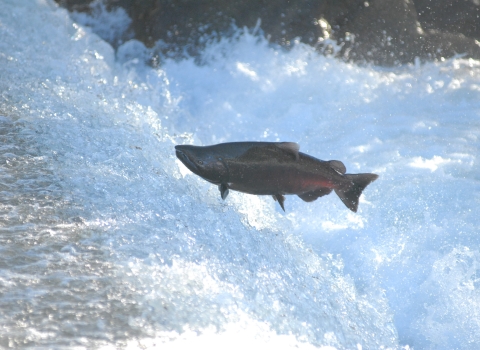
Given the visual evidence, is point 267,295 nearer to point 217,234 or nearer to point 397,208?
point 217,234

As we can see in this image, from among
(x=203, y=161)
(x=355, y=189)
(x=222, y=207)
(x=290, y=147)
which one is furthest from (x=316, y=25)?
(x=203, y=161)

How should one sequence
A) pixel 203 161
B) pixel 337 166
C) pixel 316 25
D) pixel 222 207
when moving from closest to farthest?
pixel 203 161 → pixel 337 166 → pixel 222 207 → pixel 316 25

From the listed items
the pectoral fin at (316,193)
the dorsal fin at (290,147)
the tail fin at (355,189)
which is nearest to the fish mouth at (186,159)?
the dorsal fin at (290,147)

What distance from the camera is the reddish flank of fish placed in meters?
1.74

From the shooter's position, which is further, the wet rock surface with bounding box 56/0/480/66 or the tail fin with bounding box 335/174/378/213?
the wet rock surface with bounding box 56/0/480/66

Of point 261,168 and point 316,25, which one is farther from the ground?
point 316,25

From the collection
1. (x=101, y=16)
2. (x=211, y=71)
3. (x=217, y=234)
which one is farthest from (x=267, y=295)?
(x=101, y=16)

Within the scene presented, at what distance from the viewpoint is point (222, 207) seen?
2.37 metres

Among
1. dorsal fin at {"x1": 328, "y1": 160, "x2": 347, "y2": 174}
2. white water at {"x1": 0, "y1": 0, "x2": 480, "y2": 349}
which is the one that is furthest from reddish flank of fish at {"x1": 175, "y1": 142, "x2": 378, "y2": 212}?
white water at {"x1": 0, "y1": 0, "x2": 480, "y2": 349}

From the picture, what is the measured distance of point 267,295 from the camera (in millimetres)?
1931

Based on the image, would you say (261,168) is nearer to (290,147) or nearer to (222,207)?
(290,147)

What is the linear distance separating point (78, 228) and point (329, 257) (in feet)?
4.48

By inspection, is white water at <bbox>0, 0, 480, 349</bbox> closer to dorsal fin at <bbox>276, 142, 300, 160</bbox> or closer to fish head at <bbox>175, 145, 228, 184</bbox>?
fish head at <bbox>175, 145, 228, 184</bbox>

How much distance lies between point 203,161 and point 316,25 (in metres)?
3.47
